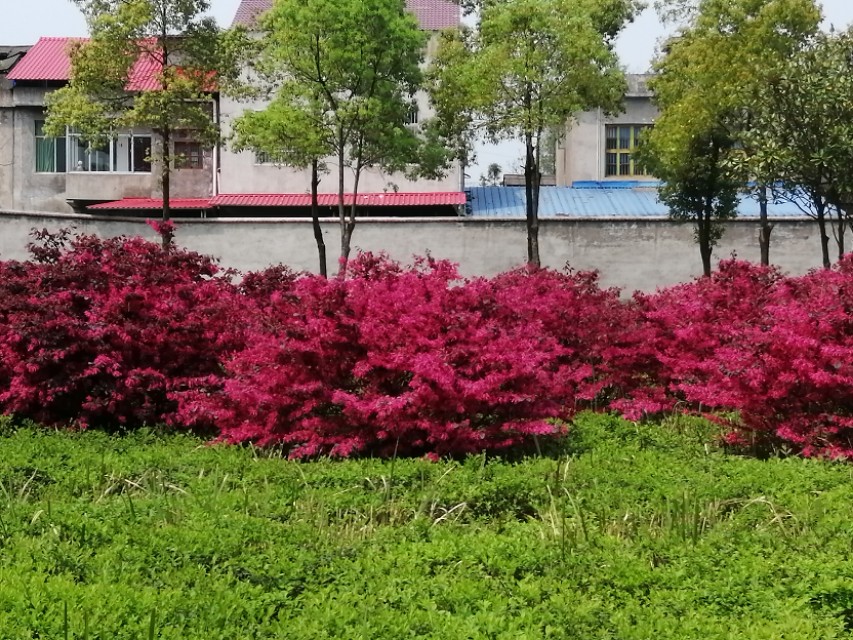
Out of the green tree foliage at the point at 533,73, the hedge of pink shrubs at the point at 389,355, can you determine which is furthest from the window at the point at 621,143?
the hedge of pink shrubs at the point at 389,355

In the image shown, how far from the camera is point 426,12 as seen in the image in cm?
2712

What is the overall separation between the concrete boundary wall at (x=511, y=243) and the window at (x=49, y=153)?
7.41 meters

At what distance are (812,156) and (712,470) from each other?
11086 mm

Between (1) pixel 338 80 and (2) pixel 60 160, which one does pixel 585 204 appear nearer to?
(1) pixel 338 80

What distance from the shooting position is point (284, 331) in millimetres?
6699

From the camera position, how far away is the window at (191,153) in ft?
90.8

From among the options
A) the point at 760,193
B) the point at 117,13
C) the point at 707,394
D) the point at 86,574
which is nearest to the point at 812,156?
the point at 760,193

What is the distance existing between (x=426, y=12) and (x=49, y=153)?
11.0 metres

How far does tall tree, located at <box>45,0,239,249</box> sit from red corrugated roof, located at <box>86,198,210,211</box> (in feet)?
15.4

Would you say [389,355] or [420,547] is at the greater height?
[389,355]

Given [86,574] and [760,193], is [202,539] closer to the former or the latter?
[86,574]

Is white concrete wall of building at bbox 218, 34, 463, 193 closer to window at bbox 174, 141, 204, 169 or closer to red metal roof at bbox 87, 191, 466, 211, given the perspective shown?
red metal roof at bbox 87, 191, 466, 211

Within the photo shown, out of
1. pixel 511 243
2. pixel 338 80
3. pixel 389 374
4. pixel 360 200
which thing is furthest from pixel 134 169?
pixel 389 374

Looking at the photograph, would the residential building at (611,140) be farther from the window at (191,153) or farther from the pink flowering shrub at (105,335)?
the pink flowering shrub at (105,335)
